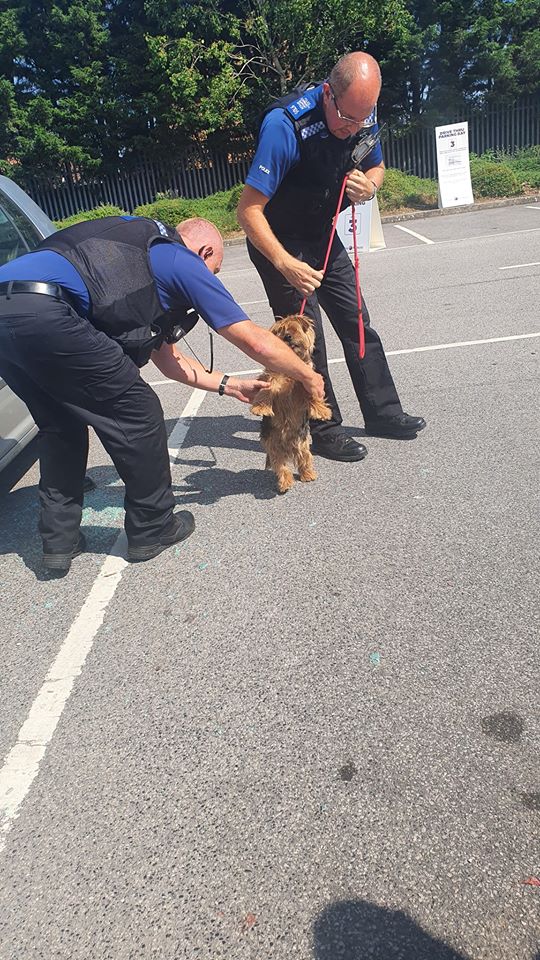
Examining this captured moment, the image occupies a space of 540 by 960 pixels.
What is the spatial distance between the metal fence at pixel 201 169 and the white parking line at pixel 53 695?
2253 cm

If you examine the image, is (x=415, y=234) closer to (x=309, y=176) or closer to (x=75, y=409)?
(x=309, y=176)

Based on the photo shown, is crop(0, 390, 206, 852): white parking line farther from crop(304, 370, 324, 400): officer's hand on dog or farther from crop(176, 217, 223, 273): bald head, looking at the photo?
crop(176, 217, 223, 273): bald head

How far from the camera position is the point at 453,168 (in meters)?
17.2

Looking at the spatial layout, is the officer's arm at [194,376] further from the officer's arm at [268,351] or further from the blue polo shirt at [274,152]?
the blue polo shirt at [274,152]

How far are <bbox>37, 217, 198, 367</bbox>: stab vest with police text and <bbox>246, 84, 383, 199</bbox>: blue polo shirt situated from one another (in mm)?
645

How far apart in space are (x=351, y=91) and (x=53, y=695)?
307cm

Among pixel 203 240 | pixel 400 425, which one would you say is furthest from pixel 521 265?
pixel 203 240

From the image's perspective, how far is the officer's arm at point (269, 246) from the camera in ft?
11.0

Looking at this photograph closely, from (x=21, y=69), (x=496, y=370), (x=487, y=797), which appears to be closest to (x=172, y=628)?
(x=487, y=797)

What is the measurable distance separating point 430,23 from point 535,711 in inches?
1055

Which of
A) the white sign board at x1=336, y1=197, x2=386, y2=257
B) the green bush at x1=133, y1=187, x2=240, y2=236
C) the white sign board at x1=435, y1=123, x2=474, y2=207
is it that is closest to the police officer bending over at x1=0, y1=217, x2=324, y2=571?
the white sign board at x1=336, y1=197, x2=386, y2=257

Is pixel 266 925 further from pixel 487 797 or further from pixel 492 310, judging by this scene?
pixel 492 310

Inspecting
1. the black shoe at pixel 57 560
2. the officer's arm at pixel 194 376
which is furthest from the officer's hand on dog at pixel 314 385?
the black shoe at pixel 57 560

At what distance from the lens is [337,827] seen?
1.81 meters
